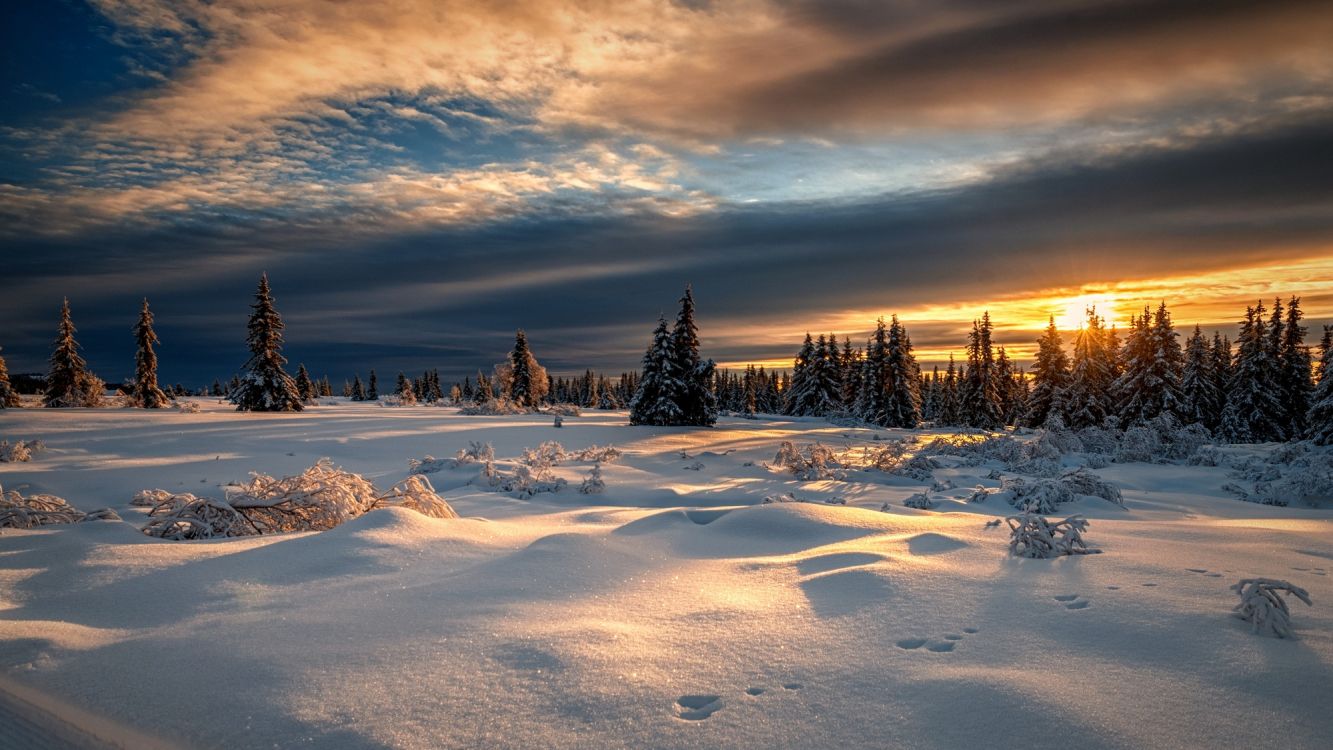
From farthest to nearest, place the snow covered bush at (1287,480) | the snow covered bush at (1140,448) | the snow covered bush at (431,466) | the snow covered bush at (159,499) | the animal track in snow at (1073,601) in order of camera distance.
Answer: the snow covered bush at (1140,448) → the snow covered bush at (431,466) → the snow covered bush at (1287,480) → the snow covered bush at (159,499) → the animal track in snow at (1073,601)

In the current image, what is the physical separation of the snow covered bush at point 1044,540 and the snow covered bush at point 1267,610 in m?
1.63

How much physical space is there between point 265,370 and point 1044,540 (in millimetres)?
34984

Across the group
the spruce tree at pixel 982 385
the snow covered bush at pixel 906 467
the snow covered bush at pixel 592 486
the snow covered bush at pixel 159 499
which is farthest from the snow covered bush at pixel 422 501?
the spruce tree at pixel 982 385

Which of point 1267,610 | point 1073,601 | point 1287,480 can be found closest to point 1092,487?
point 1287,480

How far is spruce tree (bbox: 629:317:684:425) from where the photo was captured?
102ft

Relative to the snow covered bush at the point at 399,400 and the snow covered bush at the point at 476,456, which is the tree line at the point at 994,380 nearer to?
the snow covered bush at the point at 399,400

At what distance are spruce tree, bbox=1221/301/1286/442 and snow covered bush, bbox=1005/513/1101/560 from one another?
43393mm

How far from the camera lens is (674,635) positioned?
3.26 m

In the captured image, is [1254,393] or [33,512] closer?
[33,512]

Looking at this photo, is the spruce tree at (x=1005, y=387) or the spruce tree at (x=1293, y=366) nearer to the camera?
the spruce tree at (x=1293, y=366)

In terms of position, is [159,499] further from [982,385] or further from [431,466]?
[982,385]

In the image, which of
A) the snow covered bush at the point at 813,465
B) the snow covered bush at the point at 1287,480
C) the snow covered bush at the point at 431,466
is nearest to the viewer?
the snow covered bush at the point at 1287,480

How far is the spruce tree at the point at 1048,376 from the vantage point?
141 feet

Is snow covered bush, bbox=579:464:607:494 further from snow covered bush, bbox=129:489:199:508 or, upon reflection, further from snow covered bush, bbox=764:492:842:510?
snow covered bush, bbox=129:489:199:508
